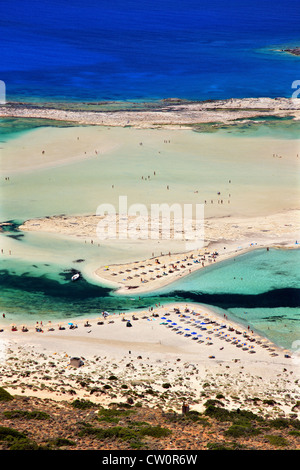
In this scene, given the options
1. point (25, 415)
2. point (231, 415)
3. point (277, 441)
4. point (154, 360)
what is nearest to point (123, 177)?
point (154, 360)

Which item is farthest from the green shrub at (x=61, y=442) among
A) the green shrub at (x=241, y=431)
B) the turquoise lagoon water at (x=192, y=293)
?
the turquoise lagoon water at (x=192, y=293)

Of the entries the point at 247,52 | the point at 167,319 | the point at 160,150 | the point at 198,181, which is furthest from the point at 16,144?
the point at 247,52

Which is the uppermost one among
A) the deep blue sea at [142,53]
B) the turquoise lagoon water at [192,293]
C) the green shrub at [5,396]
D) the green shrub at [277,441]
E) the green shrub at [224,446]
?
the deep blue sea at [142,53]

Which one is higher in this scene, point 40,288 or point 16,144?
point 16,144

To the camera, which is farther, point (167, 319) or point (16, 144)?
point (16, 144)

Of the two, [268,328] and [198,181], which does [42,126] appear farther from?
[268,328]

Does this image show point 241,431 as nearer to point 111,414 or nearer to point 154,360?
point 111,414

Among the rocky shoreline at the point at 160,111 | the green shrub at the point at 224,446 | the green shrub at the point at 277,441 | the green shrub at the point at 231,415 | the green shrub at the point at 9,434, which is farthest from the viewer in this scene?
the rocky shoreline at the point at 160,111

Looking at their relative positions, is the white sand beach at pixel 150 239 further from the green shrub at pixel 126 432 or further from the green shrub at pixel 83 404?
the green shrub at pixel 126 432

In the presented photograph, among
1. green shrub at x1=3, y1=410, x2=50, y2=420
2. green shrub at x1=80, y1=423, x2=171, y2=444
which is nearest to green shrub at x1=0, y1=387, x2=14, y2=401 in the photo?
green shrub at x1=3, y1=410, x2=50, y2=420
